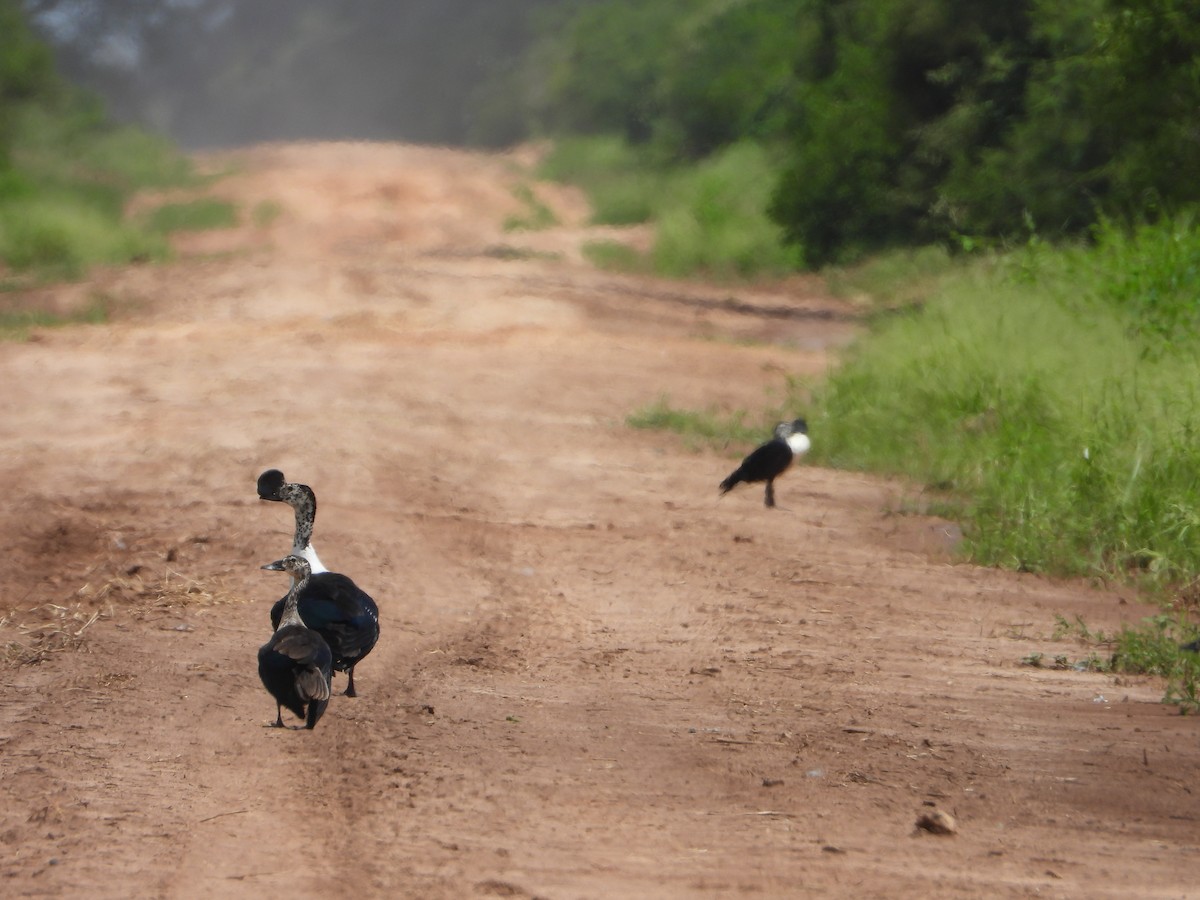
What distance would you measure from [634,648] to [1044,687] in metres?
1.54

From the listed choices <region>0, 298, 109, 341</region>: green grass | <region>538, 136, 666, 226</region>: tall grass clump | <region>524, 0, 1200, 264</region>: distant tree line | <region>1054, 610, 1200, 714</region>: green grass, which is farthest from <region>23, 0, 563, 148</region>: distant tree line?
<region>1054, 610, 1200, 714</region>: green grass

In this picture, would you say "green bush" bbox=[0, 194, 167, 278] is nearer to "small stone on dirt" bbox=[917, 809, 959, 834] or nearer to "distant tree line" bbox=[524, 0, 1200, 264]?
"distant tree line" bbox=[524, 0, 1200, 264]

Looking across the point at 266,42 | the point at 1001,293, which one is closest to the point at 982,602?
the point at 1001,293

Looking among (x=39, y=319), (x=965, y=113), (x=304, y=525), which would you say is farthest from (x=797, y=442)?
(x=965, y=113)

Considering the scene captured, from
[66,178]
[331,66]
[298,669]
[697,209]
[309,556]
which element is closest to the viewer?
[298,669]

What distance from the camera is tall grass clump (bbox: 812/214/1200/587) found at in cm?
792

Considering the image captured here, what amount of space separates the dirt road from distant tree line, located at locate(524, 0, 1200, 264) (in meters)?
4.14

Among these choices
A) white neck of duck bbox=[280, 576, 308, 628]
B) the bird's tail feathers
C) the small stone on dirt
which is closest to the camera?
the small stone on dirt

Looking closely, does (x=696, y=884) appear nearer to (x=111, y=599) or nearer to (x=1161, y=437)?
(x=111, y=599)

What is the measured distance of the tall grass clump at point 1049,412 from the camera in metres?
7.92

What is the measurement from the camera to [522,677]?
5.81 meters

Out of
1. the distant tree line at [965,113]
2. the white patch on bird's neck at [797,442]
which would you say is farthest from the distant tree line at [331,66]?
the white patch on bird's neck at [797,442]

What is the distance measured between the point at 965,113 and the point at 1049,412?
38.2 ft

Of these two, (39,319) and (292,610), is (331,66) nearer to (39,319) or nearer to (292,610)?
(39,319)
